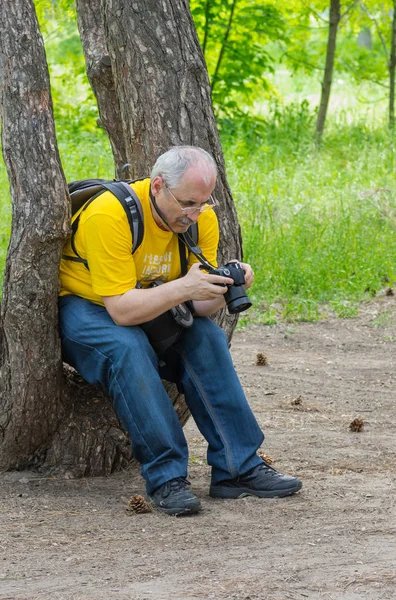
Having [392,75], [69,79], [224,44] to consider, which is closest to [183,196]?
[224,44]

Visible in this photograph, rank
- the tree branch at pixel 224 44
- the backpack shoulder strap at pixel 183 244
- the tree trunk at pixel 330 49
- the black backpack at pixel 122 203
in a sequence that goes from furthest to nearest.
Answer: the tree trunk at pixel 330 49, the tree branch at pixel 224 44, the backpack shoulder strap at pixel 183 244, the black backpack at pixel 122 203

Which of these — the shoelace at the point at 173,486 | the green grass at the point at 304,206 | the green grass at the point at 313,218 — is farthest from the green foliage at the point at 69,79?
the shoelace at the point at 173,486

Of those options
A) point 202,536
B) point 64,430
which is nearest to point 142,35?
point 64,430

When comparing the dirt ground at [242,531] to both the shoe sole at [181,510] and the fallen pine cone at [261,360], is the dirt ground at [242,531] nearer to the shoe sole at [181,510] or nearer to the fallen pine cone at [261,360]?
the shoe sole at [181,510]

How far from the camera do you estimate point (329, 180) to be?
10297mm

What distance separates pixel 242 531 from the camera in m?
3.56

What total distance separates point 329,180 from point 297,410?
5.30m

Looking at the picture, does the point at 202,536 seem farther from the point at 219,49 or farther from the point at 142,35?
the point at 219,49

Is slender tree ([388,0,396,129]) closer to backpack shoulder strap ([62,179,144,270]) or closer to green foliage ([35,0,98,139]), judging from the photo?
green foliage ([35,0,98,139])

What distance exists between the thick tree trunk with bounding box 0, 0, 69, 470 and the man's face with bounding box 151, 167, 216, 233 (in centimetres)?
40

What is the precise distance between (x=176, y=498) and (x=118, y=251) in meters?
1.05

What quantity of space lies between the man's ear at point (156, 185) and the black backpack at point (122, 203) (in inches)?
3.1

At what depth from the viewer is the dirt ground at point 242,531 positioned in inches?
118

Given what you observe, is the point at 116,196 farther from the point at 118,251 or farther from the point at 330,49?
the point at 330,49
